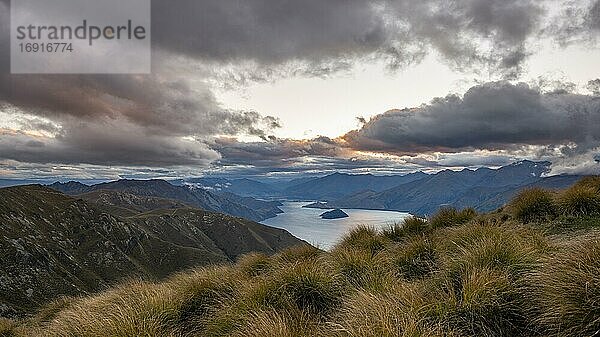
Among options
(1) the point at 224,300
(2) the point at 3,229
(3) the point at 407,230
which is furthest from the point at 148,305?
(2) the point at 3,229

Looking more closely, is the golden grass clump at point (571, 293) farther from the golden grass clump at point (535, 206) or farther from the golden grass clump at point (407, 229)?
the golden grass clump at point (407, 229)

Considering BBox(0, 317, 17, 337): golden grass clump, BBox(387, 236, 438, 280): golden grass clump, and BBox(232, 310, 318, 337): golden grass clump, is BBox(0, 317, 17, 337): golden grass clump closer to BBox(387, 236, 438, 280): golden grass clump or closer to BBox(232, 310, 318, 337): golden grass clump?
BBox(232, 310, 318, 337): golden grass clump

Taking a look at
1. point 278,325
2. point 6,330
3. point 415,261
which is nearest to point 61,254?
point 6,330

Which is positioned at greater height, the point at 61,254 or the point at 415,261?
the point at 415,261

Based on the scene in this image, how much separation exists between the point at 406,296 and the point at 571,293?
2.21m

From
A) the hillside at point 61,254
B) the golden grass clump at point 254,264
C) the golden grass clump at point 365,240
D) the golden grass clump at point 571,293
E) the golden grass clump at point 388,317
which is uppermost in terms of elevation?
the golden grass clump at point 571,293

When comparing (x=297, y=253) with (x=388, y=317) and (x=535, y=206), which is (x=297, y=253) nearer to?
(x=388, y=317)

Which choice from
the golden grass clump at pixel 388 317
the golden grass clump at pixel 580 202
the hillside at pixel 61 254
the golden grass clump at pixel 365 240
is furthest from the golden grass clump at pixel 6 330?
the hillside at pixel 61 254

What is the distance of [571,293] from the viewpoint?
476 centimetres

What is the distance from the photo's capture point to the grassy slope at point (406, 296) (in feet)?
16.3

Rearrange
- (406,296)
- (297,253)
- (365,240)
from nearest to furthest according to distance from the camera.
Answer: (406,296) → (297,253) → (365,240)

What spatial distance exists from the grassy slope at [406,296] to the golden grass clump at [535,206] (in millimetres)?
375

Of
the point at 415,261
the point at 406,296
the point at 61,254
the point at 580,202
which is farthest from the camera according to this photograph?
the point at 61,254

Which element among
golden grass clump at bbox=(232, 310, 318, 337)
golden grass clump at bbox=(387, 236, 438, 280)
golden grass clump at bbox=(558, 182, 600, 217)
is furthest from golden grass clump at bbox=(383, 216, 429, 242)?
golden grass clump at bbox=(232, 310, 318, 337)
